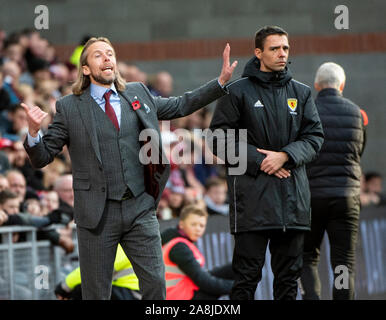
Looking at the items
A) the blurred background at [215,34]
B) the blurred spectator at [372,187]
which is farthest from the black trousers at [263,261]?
the blurred background at [215,34]

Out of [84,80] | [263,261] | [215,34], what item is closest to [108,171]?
[84,80]

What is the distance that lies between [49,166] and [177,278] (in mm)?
2664

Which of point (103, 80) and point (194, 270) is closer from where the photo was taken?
point (103, 80)

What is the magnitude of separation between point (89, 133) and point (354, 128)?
2268 mm

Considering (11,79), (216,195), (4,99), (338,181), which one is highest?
(11,79)

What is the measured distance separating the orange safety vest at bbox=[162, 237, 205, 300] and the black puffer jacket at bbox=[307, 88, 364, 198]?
1.44m

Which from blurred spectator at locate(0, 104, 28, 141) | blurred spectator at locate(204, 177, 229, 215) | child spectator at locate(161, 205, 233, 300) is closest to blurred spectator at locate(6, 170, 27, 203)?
blurred spectator at locate(0, 104, 28, 141)

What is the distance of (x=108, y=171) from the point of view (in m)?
5.80

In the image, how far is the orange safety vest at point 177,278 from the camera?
796cm

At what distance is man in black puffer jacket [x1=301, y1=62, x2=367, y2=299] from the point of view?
7004 millimetres

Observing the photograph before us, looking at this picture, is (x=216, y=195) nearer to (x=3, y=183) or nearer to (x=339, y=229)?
(x=3, y=183)

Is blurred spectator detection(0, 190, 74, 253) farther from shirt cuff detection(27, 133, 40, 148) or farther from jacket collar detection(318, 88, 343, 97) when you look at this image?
jacket collar detection(318, 88, 343, 97)

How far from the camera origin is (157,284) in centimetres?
579

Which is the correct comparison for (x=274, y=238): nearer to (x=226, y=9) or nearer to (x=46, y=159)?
(x=46, y=159)
